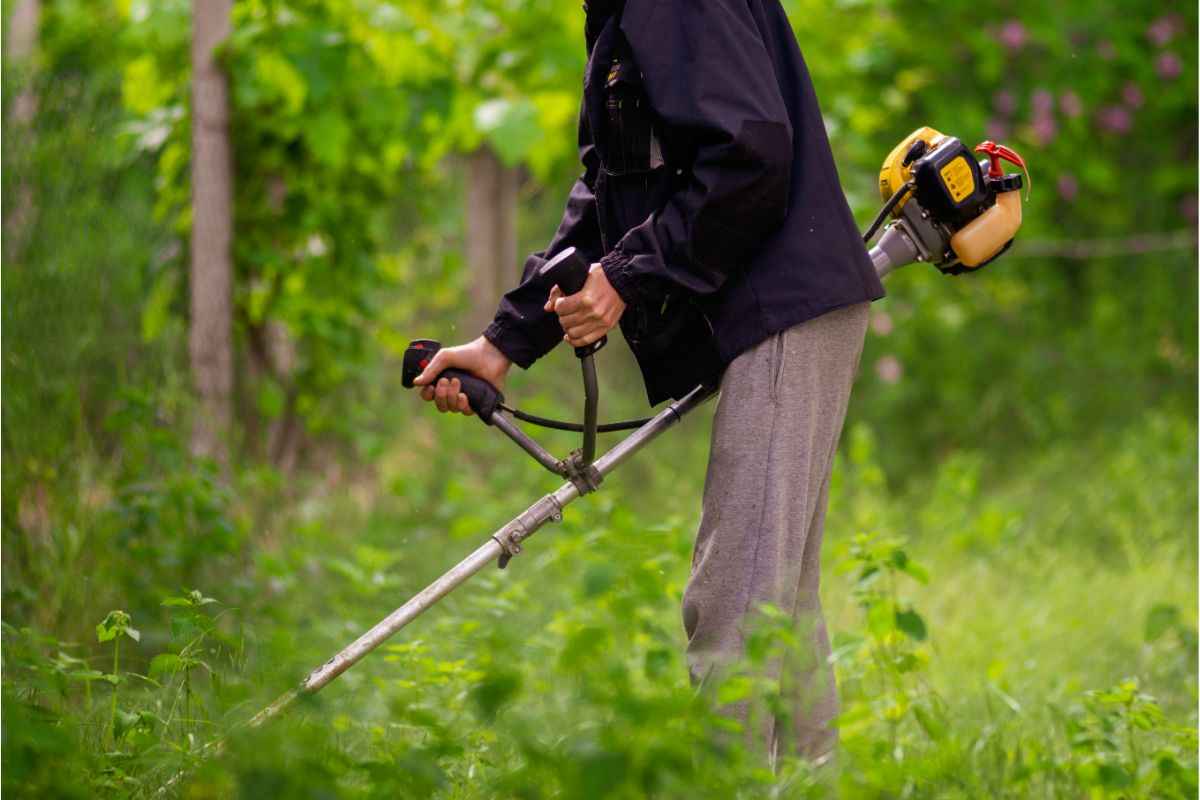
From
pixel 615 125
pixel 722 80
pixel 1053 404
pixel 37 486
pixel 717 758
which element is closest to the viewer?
pixel 717 758

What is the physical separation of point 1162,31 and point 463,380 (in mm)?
6076

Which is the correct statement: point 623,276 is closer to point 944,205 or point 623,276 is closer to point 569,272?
point 569,272

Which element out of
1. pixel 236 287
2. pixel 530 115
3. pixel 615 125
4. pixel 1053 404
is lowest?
pixel 1053 404

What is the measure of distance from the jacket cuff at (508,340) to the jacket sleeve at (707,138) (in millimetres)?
354

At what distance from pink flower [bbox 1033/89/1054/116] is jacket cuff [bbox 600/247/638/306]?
5580mm

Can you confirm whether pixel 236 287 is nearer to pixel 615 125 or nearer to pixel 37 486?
pixel 37 486

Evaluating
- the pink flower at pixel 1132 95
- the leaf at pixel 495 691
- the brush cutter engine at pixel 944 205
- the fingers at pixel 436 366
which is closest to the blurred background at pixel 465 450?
the leaf at pixel 495 691

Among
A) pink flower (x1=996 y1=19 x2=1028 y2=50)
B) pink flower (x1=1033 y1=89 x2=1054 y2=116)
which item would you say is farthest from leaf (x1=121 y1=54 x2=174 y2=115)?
pink flower (x1=1033 y1=89 x2=1054 y2=116)

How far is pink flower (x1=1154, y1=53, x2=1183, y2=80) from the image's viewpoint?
7.45 m

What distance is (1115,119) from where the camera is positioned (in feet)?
24.9

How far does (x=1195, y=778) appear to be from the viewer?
2600 millimetres

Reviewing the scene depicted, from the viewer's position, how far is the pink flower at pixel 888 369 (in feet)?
21.3

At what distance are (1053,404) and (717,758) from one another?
16.9 ft

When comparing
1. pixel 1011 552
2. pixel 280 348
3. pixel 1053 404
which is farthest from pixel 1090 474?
pixel 280 348
